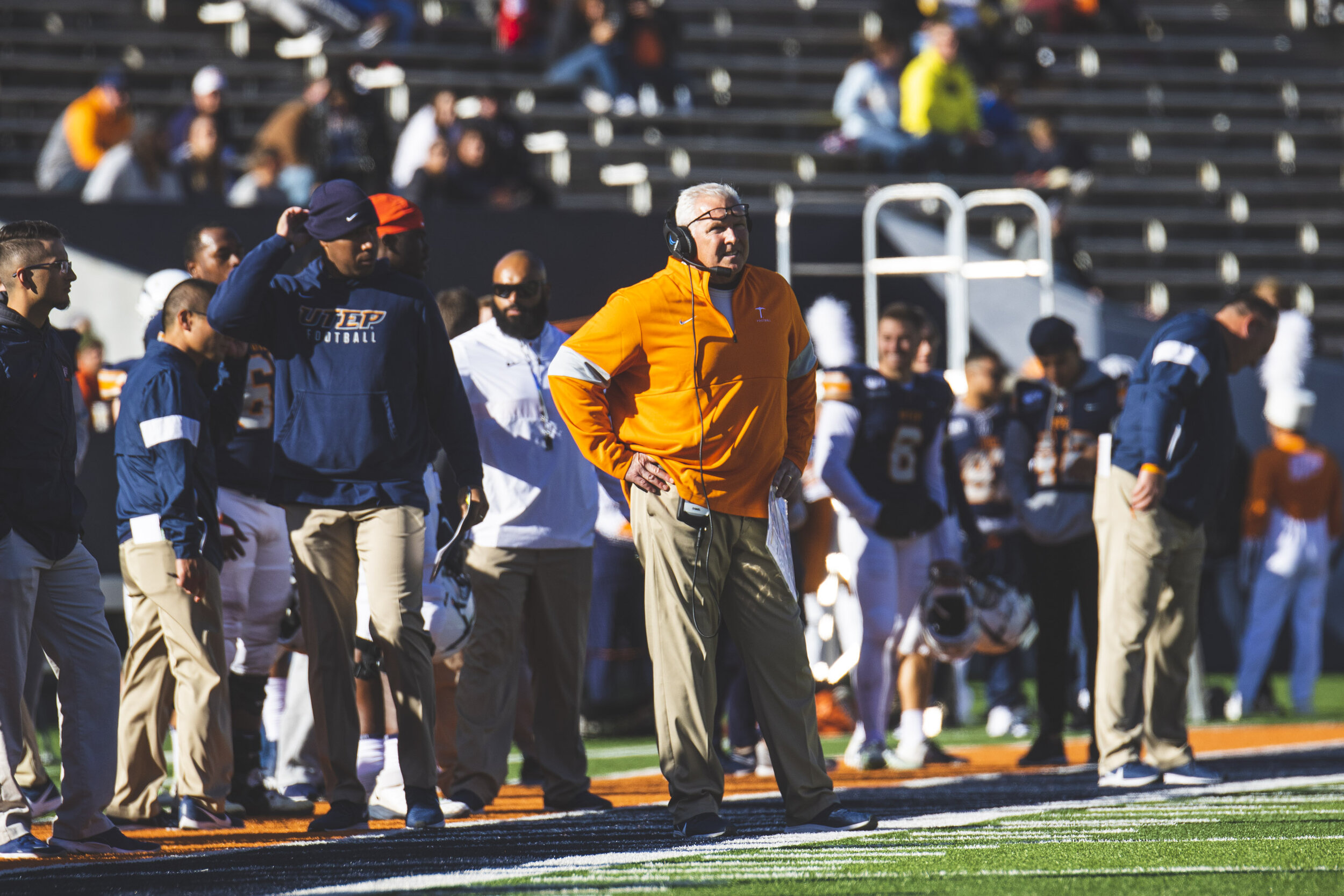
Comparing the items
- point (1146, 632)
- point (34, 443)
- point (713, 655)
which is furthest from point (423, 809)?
point (1146, 632)

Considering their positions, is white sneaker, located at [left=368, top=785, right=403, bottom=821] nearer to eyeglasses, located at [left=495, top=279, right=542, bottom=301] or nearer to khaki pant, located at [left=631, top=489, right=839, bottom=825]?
khaki pant, located at [left=631, top=489, right=839, bottom=825]

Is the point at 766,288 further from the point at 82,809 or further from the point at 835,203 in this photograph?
the point at 835,203

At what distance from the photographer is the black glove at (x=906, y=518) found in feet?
29.0

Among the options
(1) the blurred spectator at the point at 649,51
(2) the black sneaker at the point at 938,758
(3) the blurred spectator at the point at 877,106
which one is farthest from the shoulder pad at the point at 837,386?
(1) the blurred spectator at the point at 649,51

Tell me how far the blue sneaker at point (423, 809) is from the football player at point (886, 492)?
9.55 ft

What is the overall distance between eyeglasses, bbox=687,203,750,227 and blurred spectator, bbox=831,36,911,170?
34.8ft

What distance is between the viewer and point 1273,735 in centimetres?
1016

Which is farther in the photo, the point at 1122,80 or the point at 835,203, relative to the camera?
the point at 1122,80

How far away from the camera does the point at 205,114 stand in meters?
14.1

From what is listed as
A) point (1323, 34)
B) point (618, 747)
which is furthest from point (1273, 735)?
point (1323, 34)

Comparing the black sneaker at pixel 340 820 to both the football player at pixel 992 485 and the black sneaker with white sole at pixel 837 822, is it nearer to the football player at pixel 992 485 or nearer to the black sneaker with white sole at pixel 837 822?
the black sneaker with white sole at pixel 837 822

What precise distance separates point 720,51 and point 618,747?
35.5ft

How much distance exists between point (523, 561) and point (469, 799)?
926mm

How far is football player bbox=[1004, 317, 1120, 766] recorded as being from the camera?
9.10m
